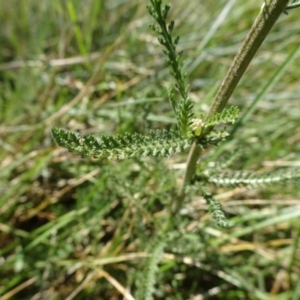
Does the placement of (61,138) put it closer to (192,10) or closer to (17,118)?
(17,118)

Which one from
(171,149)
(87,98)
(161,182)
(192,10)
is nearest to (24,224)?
(87,98)

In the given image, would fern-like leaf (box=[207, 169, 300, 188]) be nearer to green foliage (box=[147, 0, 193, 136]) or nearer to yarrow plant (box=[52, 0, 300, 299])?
yarrow plant (box=[52, 0, 300, 299])

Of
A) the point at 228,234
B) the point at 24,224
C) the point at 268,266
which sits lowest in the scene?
the point at 268,266

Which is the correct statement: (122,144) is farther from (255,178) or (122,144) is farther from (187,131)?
(255,178)

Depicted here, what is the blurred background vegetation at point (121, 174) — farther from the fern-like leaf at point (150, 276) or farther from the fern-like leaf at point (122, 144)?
the fern-like leaf at point (122, 144)

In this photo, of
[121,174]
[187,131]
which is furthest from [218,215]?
[121,174]
